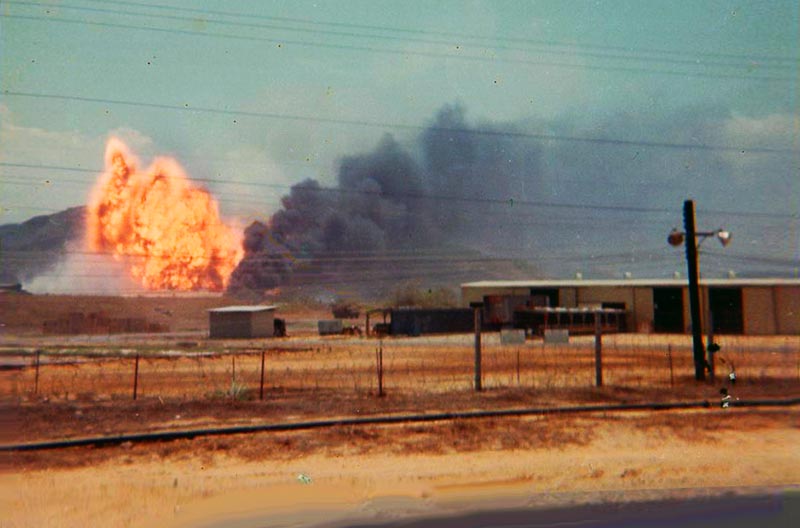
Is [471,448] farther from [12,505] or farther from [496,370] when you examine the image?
[496,370]

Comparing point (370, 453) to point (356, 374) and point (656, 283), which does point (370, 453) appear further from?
point (656, 283)

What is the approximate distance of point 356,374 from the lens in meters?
22.6

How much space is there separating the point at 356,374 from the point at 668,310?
146 ft

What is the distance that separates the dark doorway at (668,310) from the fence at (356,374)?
23617 millimetres

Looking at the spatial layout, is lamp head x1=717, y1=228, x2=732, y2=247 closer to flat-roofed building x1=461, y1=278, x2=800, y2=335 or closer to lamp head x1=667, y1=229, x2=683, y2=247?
lamp head x1=667, y1=229, x2=683, y2=247

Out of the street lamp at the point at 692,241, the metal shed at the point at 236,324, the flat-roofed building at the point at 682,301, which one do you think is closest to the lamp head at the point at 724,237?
the street lamp at the point at 692,241

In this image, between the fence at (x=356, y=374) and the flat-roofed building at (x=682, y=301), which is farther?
the flat-roofed building at (x=682, y=301)

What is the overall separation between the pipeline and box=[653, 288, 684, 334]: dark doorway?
146ft

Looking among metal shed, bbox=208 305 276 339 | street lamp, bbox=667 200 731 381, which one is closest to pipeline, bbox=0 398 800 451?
street lamp, bbox=667 200 731 381

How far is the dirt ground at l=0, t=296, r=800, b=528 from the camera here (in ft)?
26.5

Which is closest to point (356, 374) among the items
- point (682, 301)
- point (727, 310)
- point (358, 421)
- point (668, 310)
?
point (358, 421)

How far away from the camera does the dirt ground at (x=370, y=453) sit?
26.5 feet

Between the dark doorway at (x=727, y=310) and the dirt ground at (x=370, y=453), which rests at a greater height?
the dark doorway at (x=727, y=310)

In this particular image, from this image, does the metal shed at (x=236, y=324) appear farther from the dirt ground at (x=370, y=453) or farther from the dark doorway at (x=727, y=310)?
the dark doorway at (x=727, y=310)
